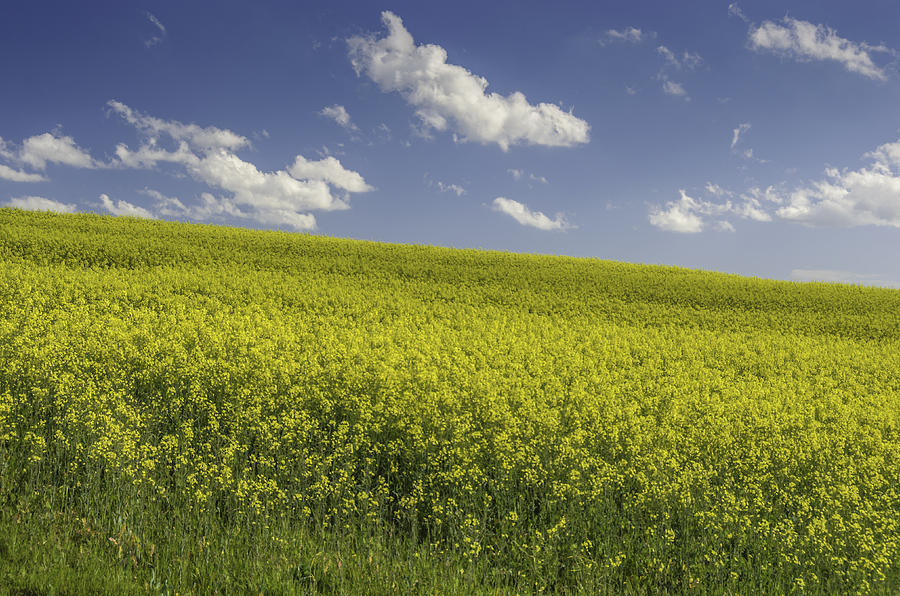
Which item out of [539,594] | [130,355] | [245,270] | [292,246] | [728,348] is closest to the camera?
[539,594]

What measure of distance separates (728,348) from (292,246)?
2268cm

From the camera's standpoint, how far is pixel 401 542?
234 inches

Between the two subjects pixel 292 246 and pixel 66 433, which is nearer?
pixel 66 433

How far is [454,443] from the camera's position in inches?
287

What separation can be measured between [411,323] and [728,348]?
10.6 metres

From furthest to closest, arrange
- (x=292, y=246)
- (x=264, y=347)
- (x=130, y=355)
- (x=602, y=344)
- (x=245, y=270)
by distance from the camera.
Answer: (x=292, y=246) → (x=245, y=270) → (x=602, y=344) → (x=264, y=347) → (x=130, y=355)

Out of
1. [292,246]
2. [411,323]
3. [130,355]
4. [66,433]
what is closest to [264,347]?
[130,355]

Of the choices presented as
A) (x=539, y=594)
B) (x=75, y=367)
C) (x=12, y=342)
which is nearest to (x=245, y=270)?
(x=12, y=342)

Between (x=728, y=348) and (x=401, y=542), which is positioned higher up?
(x=728, y=348)

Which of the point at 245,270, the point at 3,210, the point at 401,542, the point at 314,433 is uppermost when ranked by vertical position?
the point at 3,210

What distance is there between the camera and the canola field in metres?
5.70

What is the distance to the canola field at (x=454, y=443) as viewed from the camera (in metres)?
5.70

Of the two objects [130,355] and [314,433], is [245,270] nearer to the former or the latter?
[130,355]

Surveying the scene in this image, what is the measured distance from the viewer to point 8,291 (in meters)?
16.0
